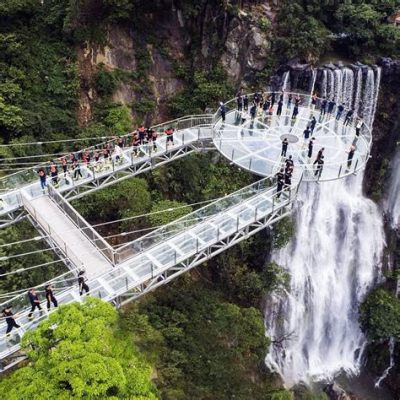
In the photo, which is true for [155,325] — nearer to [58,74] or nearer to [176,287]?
[176,287]

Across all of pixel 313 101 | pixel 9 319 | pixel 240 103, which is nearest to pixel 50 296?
pixel 9 319

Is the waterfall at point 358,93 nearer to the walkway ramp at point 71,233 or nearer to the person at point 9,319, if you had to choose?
the walkway ramp at point 71,233

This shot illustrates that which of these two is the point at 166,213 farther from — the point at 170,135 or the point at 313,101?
the point at 313,101

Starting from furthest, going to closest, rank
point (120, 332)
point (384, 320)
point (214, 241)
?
point (384, 320) < point (214, 241) < point (120, 332)

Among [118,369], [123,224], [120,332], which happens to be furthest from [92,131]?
[118,369]

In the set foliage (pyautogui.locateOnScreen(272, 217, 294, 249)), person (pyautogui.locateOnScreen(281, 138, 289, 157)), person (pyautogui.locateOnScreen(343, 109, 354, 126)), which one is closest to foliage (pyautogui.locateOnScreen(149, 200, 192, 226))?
foliage (pyautogui.locateOnScreen(272, 217, 294, 249))
